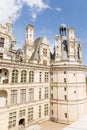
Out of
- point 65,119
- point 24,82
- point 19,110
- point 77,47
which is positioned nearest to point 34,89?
point 24,82

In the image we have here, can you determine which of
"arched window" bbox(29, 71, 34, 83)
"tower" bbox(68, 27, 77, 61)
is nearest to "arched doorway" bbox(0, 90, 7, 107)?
"arched window" bbox(29, 71, 34, 83)

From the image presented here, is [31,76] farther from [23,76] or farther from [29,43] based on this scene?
[29,43]

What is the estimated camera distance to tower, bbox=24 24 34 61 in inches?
1500

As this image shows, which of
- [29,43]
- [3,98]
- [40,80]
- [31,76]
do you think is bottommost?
[3,98]

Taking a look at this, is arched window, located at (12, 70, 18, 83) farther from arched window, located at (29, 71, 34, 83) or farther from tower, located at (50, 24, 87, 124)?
tower, located at (50, 24, 87, 124)

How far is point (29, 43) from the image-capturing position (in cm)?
3856

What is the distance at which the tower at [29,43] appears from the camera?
125 ft

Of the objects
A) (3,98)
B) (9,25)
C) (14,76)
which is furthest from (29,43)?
(3,98)

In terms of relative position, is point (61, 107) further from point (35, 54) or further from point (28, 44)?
point (28, 44)

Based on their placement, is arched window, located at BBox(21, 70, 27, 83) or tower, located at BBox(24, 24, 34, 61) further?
tower, located at BBox(24, 24, 34, 61)

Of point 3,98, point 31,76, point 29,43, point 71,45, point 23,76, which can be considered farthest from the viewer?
point 71,45

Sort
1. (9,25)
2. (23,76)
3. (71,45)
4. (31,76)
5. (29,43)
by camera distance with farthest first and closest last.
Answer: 1. (71,45)
2. (29,43)
3. (9,25)
4. (31,76)
5. (23,76)

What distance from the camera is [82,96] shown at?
38312mm

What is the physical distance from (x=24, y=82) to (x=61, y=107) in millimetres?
11959
